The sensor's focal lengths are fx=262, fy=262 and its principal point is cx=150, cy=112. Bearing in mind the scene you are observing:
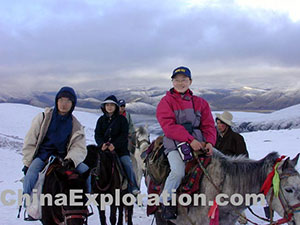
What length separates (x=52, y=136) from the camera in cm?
397

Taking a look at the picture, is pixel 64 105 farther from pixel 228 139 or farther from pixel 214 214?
pixel 228 139

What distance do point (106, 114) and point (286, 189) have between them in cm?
401

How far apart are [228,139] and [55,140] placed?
3521mm

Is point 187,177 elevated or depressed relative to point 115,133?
depressed

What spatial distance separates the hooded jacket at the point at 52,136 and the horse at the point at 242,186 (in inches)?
68.5

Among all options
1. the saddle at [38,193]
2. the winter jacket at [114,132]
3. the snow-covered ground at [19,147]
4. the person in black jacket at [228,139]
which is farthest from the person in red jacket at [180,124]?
the snow-covered ground at [19,147]

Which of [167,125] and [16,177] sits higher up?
[167,125]

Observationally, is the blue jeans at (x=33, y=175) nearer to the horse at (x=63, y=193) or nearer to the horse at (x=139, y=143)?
the horse at (x=63, y=193)

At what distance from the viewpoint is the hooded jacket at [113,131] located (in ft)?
19.0

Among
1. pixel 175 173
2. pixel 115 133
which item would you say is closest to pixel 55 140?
pixel 175 173

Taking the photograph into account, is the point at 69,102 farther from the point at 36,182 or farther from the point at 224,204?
the point at 224,204


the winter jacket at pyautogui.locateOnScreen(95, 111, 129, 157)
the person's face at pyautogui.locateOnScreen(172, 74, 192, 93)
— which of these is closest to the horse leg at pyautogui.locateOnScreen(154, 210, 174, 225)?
the winter jacket at pyautogui.locateOnScreen(95, 111, 129, 157)

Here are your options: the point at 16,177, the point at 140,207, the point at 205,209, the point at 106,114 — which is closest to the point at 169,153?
the point at 205,209

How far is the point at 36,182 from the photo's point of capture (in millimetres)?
3744
